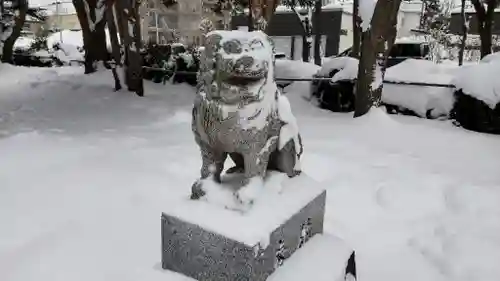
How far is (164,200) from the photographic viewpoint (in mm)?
3355

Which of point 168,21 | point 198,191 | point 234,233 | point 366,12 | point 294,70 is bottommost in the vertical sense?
point 234,233

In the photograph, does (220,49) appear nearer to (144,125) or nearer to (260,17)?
(144,125)

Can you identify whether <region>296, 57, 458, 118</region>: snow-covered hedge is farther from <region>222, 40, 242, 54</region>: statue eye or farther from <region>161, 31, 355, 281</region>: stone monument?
<region>222, 40, 242, 54</region>: statue eye

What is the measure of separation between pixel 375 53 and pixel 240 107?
4487 mm

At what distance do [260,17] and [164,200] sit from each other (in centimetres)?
567

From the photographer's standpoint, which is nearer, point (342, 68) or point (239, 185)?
point (239, 185)

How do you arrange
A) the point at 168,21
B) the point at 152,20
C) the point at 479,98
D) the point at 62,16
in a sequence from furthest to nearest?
the point at 62,16 < the point at 152,20 < the point at 168,21 < the point at 479,98

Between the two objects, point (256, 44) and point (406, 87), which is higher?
point (256, 44)

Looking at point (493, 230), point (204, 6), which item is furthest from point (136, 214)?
point (204, 6)

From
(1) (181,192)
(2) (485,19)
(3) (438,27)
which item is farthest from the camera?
(3) (438,27)

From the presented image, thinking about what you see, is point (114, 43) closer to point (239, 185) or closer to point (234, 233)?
point (239, 185)

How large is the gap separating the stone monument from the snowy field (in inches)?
11.2

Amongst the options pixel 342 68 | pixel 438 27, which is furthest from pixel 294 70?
pixel 438 27

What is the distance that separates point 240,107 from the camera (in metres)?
1.95
